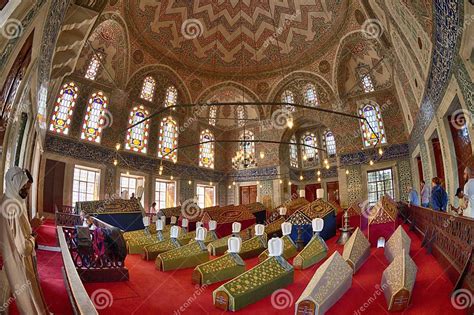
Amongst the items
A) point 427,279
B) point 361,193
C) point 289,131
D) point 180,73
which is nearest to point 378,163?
point 361,193

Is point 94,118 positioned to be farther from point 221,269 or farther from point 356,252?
point 356,252

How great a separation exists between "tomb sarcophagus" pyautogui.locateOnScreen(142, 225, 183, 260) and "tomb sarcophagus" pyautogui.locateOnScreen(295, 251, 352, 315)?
9.71ft

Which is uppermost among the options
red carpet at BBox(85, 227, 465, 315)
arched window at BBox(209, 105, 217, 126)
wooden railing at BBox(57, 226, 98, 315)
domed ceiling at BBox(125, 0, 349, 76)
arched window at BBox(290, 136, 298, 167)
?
domed ceiling at BBox(125, 0, 349, 76)

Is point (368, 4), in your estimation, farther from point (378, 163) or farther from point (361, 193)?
point (361, 193)

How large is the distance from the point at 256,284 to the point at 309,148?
14.9 metres

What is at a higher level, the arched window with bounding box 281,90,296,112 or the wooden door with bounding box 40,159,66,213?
the arched window with bounding box 281,90,296,112

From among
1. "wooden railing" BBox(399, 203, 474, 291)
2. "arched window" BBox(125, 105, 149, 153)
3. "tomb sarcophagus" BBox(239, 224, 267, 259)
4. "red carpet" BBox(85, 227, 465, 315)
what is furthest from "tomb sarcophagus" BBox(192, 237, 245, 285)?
"arched window" BBox(125, 105, 149, 153)

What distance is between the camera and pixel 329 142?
1645 cm

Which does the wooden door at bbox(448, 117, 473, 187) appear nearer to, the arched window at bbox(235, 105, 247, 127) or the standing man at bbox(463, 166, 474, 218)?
the standing man at bbox(463, 166, 474, 218)

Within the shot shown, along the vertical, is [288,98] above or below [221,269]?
above

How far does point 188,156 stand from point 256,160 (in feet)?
11.7

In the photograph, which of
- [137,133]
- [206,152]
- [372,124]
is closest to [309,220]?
[372,124]

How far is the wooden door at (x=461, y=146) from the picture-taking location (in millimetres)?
6409

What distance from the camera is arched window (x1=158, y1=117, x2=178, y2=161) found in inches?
564
